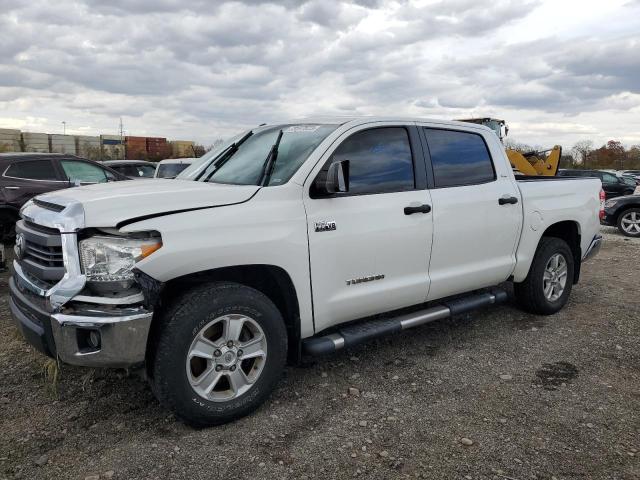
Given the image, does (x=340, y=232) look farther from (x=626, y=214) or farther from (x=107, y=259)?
(x=626, y=214)

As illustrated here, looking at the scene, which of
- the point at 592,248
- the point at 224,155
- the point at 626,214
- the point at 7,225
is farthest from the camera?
the point at 626,214

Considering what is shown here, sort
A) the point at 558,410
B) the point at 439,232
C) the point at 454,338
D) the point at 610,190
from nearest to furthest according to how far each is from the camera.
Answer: the point at 558,410 → the point at 439,232 → the point at 454,338 → the point at 610,190

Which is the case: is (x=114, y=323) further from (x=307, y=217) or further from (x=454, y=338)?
(x=454, y=338)

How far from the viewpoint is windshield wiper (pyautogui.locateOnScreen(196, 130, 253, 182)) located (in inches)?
159

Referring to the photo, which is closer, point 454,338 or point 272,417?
point 272,417

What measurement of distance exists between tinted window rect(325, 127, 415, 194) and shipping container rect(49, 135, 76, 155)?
219 feet

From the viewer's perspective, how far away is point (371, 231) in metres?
3.60

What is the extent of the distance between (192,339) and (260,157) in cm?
149

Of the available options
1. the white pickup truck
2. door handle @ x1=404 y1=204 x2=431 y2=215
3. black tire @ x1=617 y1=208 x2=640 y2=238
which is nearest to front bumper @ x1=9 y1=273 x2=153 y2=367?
the white pickup truck

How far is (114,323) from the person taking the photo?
8.84ft

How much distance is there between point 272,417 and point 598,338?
3.23 m

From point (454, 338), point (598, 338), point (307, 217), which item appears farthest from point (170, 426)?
point (598, 338)

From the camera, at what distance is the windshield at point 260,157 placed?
357 centimetres

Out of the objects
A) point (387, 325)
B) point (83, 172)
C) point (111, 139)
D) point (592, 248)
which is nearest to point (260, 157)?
point (387, 325)
